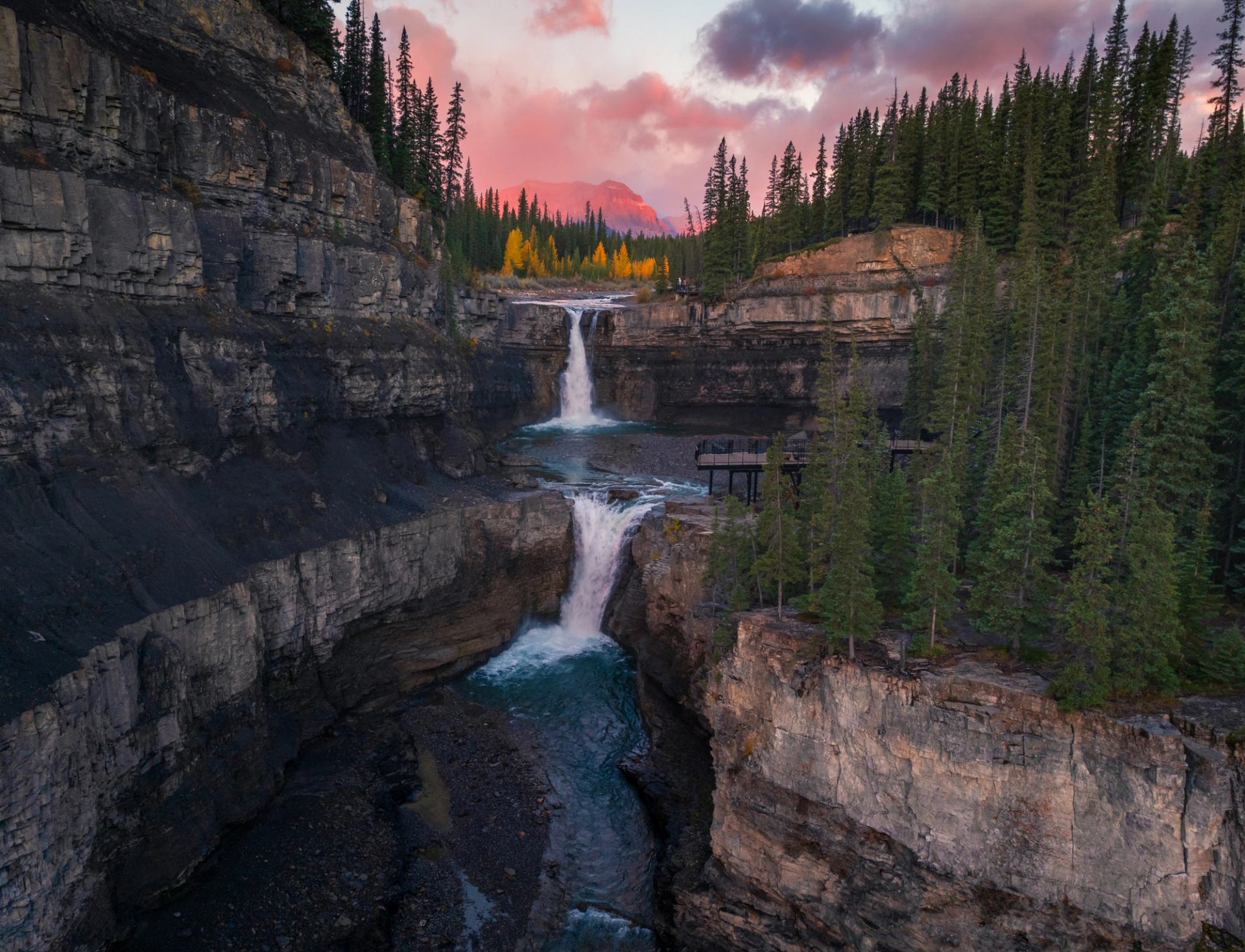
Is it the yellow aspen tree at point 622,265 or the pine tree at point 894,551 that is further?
the yellow aspen tree at point 622,265

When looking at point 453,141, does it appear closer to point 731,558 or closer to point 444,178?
point 444,178

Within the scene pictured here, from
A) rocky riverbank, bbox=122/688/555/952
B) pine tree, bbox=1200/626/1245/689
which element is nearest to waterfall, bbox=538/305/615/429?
rocky riverbank, bbox=122/688/555/952

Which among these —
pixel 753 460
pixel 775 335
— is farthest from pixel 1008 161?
pixel 753 460

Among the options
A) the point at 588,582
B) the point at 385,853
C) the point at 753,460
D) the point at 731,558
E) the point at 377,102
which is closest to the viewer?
the point at 385,853

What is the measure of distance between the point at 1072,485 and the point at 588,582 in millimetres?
25235

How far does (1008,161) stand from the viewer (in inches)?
2511

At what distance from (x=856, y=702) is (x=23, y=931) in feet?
75.7

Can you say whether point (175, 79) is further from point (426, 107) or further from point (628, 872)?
point (628, 872)

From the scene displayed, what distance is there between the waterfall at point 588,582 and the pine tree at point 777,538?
15.5m

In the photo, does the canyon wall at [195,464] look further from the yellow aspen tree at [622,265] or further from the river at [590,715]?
the yellow aspen tree at [622,265]

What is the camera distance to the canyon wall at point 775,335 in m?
64.0

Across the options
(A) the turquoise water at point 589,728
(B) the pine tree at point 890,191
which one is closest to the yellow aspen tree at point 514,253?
(B) the pine tree at point 890,191

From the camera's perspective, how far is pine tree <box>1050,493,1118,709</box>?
18.6m

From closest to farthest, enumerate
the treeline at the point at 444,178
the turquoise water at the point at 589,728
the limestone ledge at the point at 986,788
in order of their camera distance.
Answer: the limestone ledge at the point at 986,788 → the turquoise water at the point at 589,728 → the treeline at the point at 444,178
